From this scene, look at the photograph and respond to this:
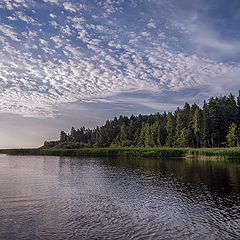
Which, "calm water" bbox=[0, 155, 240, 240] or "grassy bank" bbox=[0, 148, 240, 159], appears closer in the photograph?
"calm water" bbox=[0, 155, 240, 240]

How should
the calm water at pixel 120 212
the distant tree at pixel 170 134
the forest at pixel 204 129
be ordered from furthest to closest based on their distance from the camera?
the distant tree at pixel 170 134
the forest at pixel 204 129
the calm water at pixel 120 212

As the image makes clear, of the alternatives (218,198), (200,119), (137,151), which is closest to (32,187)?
(218,198)

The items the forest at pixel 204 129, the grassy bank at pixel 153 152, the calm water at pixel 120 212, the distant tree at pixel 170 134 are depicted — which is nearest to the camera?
the calm water at pixel 120 212

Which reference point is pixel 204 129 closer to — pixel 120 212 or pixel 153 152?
pixel 153 152

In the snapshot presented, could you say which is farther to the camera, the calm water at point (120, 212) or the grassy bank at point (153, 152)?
the grassy bank at point (153, 152)

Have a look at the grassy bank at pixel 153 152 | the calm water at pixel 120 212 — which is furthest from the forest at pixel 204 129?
the calm water at pixel 120 212

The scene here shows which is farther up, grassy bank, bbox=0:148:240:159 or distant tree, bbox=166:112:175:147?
distant tree, bbox=166:112:175:147

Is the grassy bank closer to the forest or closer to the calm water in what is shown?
the forest

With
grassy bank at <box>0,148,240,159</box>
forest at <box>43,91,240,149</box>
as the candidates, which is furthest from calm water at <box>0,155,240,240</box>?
forest at <box>43,91,240,149</box>

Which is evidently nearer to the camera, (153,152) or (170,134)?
(153,152)

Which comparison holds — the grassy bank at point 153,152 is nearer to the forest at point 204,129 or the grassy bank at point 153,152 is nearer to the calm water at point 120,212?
the forest at point 204,129

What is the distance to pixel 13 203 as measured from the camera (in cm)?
2423

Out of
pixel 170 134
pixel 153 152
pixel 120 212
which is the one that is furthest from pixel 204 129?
pixel 120 212

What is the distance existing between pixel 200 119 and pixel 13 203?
339ft
